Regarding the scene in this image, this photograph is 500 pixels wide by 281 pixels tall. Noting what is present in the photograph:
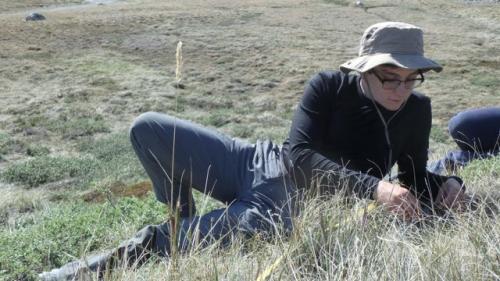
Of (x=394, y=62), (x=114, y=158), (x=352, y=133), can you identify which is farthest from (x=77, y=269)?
(x=114, y=158)

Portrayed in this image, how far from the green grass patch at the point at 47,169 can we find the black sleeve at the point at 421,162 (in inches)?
255

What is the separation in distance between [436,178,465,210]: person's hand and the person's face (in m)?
0.44

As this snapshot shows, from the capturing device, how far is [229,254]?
2.66m

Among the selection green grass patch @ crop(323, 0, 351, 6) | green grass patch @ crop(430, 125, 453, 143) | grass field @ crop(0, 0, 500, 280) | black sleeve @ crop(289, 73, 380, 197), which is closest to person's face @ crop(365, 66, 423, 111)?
black sleeve @ crop(289, 73, 380, 197)

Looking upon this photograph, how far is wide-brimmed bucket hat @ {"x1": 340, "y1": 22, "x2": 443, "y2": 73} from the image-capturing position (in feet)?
10.3

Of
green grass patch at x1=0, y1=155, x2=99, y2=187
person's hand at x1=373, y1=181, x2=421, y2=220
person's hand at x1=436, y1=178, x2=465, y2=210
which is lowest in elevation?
green grass patch at x1=0, y1=155, x2=99, y2=187

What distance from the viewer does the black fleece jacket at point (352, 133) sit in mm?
3324

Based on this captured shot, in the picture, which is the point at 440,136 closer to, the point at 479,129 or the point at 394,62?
the point at 479,129

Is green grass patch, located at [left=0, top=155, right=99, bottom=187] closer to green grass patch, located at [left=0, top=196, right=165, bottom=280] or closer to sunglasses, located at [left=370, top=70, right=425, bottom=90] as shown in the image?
green grass patch, located at [left=0, top=196, right=165, bottom=280]

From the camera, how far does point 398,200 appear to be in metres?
2.91

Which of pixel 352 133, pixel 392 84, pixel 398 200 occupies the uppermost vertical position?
pixel 392 84

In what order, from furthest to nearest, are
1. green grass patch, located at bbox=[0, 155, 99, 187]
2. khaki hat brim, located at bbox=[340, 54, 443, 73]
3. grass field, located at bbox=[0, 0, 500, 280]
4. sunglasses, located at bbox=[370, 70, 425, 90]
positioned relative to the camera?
green grass patch, located at bbox=[0, 155, 99, 187]
sunglasses, located at bbox=[370, 70, 425, 90]
khaki hat brim, located at bbox=[340, 54, 443, 73]
grass field, located at bbox=[0, 0, 500, 280]

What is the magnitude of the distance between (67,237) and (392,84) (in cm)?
183

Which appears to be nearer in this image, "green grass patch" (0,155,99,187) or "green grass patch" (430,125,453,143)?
Result: "green grass patch" (0,155,99,187)
